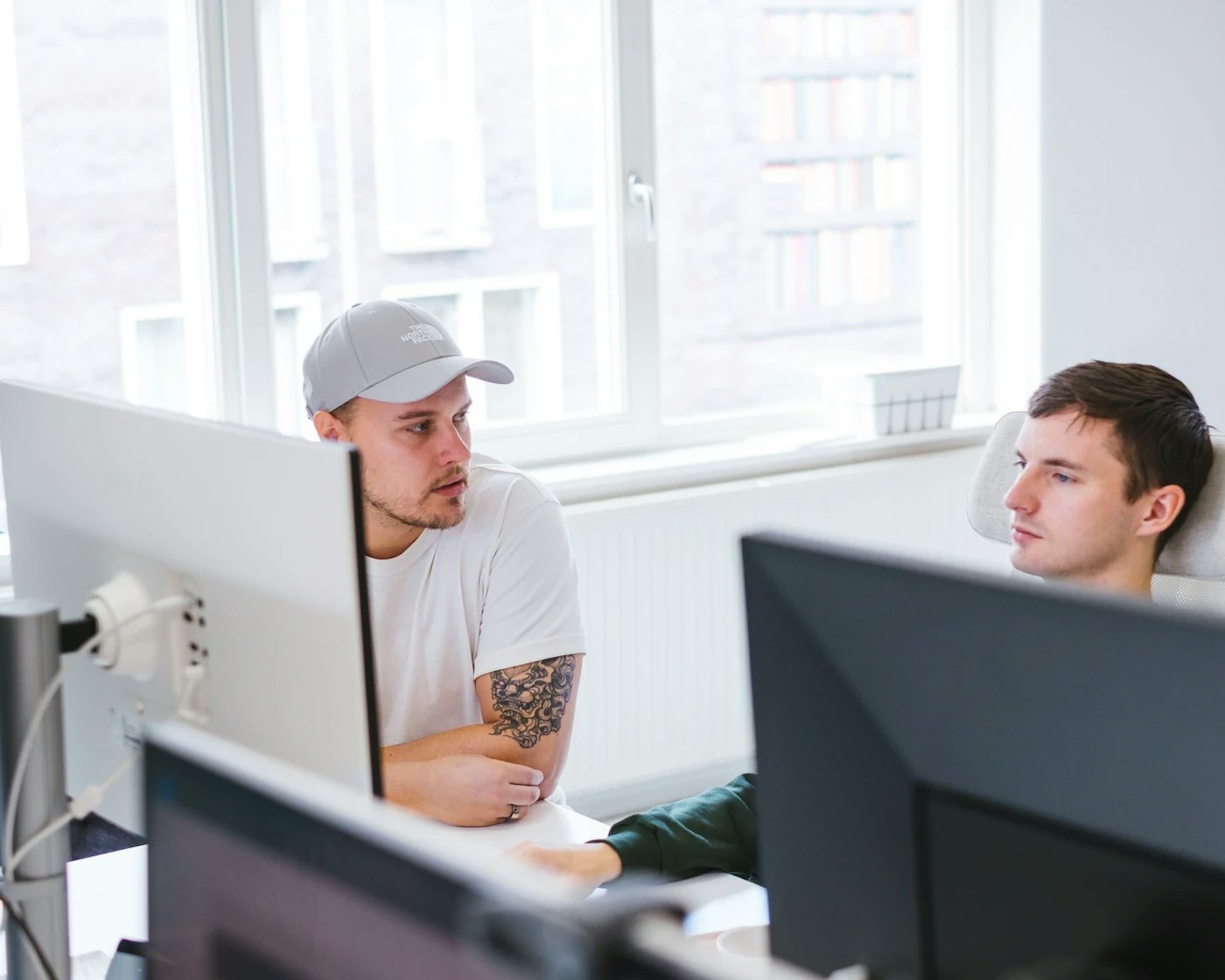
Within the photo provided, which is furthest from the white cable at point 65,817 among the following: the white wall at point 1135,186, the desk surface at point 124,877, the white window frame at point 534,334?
the white wall at point 1135,186

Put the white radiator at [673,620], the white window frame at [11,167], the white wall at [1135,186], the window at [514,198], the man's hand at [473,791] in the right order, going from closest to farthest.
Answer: the man's hand at [473,791] < the white window frame at [11,167] < the window at [514,198] < the white radiator at [673,620] < the white wall at [1135,186]

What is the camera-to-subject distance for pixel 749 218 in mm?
3826

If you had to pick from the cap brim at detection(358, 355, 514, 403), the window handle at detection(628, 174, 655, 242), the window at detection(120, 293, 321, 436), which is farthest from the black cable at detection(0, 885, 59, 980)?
the window handle at detection(628, 174, 655, 242)

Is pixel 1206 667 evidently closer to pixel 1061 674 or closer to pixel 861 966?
pixel 1061 674

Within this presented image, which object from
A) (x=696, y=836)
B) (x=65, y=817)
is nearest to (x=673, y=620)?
(x=696, y=836)

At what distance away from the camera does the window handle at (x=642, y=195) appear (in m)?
3.62

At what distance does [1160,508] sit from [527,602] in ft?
2.76

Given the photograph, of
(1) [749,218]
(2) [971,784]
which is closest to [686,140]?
(1) [749,218]

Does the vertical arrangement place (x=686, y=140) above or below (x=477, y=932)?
above

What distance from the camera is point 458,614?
2.09 meters

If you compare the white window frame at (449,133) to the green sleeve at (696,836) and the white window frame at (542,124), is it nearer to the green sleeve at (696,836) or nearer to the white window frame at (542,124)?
the white window frame at (542,124)

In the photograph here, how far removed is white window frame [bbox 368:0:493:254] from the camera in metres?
3.29

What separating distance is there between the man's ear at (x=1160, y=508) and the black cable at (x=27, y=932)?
1448 mm

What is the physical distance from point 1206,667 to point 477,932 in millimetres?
374
